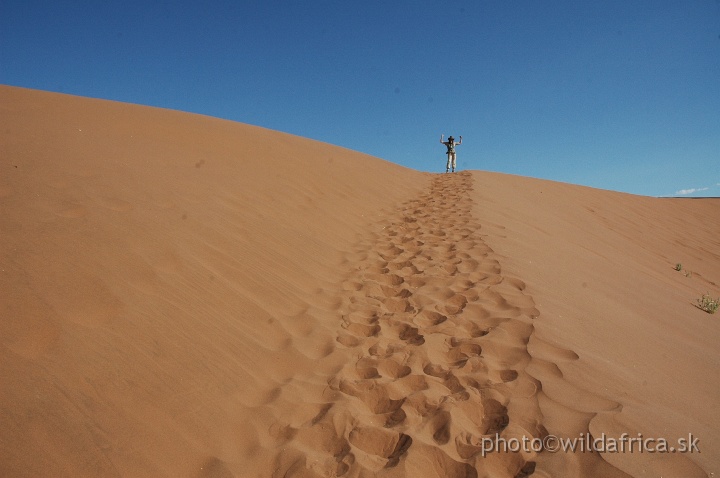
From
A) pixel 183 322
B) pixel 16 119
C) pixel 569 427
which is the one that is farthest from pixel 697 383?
pixel 16 119

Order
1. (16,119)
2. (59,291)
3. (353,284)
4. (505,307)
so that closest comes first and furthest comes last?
(59,291), (505,307), (353,284), (16,119)

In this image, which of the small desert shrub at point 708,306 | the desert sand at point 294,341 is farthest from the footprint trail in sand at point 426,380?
the small desert shrub at point 708,306

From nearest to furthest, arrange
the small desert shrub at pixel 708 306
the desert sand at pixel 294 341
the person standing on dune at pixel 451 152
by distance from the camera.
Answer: the desert sand at pixel 294 341 < the small desert shrub at pixel 708 306 < the person standing on dune at pixel 451 152

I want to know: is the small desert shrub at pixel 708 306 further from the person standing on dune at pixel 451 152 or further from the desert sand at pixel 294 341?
the person standing on dune at pixel 451 152

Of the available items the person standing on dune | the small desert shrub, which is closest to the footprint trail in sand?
the small desert shrub

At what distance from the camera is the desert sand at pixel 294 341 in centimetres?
171

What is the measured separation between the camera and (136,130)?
7148 mm

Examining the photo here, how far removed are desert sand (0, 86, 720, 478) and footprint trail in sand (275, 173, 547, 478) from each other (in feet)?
0.04

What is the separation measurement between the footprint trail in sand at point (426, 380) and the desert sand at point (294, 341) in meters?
0.01

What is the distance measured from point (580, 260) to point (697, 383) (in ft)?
8.80

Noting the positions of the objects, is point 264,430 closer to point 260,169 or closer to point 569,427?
point 569,427

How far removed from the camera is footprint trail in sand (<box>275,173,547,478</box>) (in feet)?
5.72

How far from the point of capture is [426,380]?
7.47 feet

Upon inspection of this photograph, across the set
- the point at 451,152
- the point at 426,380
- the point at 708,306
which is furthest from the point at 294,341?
the point at 451,152
